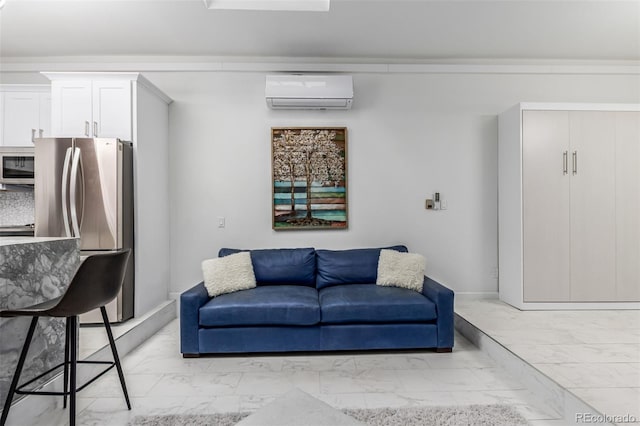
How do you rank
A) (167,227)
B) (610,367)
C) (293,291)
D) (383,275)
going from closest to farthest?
(610,367) < (293,291) < (383,275) < (167,227)

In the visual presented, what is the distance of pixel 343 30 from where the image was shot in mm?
3430

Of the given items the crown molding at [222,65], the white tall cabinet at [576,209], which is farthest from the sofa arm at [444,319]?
the crown molding at [222,65]

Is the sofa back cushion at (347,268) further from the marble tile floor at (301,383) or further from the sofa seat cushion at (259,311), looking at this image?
the marble tile floor at (301,383)

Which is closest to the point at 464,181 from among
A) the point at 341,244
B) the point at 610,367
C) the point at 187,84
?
the point at 341,244

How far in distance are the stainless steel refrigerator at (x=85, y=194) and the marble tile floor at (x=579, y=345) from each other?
3279 millimetres

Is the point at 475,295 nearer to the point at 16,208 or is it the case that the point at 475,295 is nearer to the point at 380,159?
the point at 380,159

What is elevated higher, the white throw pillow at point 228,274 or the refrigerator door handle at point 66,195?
A: the refrigerator door handle at point 66,195

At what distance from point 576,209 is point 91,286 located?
4.19 metres

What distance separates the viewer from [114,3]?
2.97m

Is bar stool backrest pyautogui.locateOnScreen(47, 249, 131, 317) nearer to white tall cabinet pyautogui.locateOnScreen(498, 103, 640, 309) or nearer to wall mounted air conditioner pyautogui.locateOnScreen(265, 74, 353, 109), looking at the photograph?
wall mounted air conditioner pyautogui.locateOnScreen(265, 74, 353, 109)

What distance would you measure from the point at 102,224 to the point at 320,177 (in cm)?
215

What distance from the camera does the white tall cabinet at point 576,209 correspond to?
3643mm

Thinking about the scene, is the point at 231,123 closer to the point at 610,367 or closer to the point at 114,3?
the point at 114,3

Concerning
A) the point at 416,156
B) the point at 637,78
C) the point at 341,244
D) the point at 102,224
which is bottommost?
the point at 341,244
